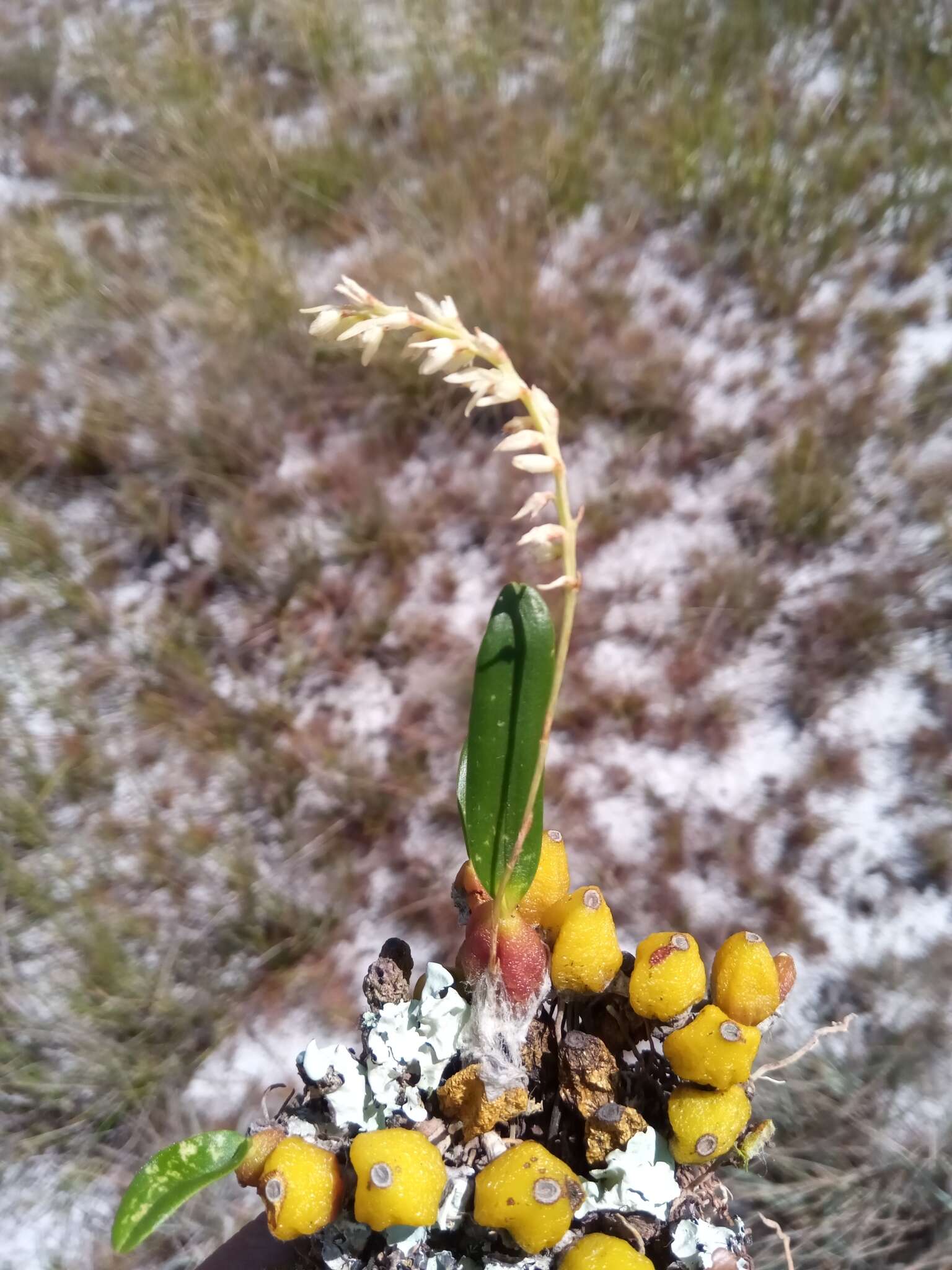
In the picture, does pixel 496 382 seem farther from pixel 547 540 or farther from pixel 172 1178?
pixel 172 1178

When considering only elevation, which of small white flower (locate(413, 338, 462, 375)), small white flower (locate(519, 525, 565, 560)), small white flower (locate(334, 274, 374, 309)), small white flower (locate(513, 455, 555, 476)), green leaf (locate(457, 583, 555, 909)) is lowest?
green leaf (locate(457, 583, 555, 909))

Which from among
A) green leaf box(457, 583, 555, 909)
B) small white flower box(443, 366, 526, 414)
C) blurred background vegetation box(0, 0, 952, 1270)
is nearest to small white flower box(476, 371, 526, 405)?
small white flower box(443, 366, 526, 414)

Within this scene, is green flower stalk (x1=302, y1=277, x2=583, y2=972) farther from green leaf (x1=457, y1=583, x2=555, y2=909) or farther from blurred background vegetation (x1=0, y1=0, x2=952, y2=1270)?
blurred background vegetation (x1=0, y1=0, x2=952, y2=1270)

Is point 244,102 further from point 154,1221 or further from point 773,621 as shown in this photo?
point 154,1221

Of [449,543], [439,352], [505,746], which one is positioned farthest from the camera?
[449,543]

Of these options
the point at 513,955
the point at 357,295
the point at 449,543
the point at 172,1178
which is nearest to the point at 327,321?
the point at 357,295

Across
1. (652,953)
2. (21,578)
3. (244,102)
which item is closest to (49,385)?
(21,578)
